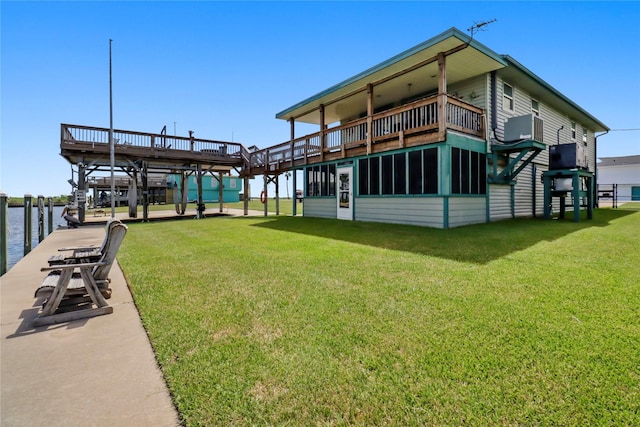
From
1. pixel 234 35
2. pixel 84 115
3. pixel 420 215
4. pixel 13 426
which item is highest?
pixel 234 35

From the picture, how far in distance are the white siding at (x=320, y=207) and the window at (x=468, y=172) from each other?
5758 mm

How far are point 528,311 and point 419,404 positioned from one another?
198 cm

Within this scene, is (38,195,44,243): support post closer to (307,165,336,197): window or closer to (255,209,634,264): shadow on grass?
(255,209,634,264): shadow on grass

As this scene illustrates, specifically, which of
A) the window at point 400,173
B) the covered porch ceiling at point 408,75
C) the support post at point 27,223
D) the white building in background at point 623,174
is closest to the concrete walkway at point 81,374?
the support post at point 27,223

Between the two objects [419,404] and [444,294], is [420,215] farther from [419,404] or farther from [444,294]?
[419,404]

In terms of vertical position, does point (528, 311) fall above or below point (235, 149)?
below

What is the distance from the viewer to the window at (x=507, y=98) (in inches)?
461

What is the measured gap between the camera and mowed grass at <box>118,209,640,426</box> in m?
1.66

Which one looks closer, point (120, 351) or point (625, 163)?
point (120, 351)

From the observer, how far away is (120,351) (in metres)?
2.41

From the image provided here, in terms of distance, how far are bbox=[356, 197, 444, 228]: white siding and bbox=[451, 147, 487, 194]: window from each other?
2.85 ft

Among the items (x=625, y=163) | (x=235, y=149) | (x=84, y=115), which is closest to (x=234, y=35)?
(x=235, y=149)

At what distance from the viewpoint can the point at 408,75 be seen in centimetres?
1109

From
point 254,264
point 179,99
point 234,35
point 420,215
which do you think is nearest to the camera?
point 254,264
